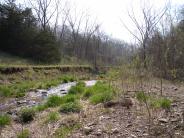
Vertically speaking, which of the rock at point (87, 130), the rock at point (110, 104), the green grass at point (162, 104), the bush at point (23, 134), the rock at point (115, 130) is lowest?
the bush at point (23, 134)

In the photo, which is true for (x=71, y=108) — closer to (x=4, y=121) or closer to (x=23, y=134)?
(x=4, y=121)

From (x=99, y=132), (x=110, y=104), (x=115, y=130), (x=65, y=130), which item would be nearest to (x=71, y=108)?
(x=110, y=104)

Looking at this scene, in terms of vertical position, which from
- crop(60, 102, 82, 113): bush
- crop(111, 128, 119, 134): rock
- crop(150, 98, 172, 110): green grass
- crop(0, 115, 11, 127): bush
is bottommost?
crop(0, 115, 11, 127): bush

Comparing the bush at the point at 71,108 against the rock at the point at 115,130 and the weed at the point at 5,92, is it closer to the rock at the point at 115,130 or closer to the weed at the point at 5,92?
the rock at the point at 115,130

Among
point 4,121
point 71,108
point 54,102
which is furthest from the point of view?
point 54,102

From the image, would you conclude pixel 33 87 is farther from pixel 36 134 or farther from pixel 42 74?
pixel 36 134

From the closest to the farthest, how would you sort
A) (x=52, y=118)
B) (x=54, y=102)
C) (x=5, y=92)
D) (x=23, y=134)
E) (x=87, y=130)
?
1. (x=87, y=130)
2. (x=23, y=134)
3. (x=52, y=118)
4. (x=54, y=102)
5. (x=5, y=92)

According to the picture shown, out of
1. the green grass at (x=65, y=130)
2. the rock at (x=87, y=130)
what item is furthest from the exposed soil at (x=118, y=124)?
the green grass at (x=65, y=130)

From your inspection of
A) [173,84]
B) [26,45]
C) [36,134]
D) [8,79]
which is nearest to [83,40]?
[26,45]

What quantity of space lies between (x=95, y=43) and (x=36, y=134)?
5605 centimetres

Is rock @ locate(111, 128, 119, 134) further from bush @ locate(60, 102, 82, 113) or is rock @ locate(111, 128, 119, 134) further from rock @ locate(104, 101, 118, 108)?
bush @ locate(60, 102, 82, 113)

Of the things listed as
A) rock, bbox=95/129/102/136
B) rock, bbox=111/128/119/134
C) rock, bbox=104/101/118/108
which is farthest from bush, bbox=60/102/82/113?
rock, bbox=111/128/119/134

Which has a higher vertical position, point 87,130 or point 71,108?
point 71,108

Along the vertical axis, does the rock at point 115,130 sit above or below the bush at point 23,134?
above
